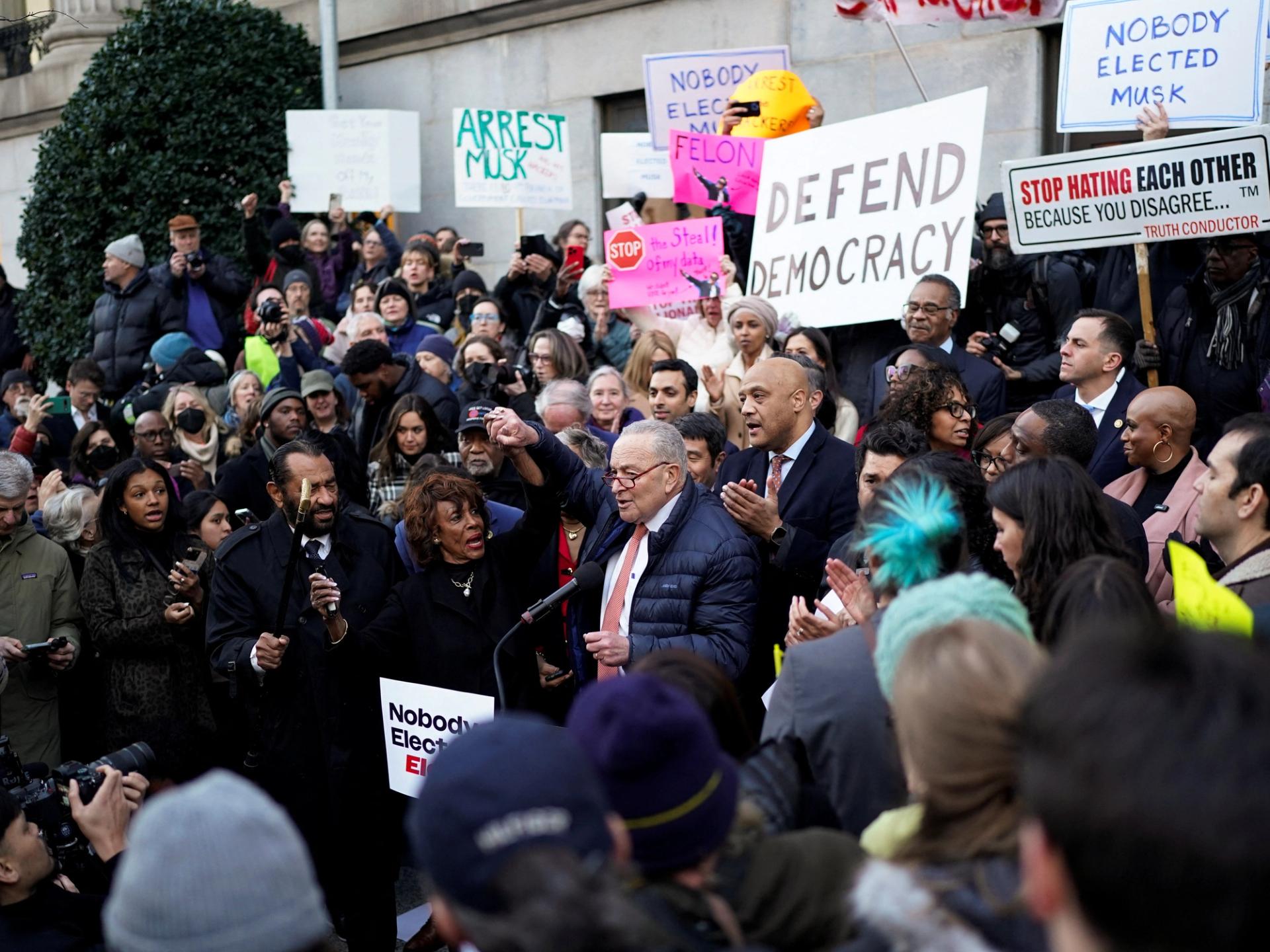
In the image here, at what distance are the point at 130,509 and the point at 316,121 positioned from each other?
813 cm

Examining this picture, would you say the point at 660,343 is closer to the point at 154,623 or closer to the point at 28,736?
the point at 154,623

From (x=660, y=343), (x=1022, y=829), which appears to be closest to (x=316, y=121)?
(x=660, y=343)

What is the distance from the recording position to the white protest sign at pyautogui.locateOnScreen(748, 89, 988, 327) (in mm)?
7680

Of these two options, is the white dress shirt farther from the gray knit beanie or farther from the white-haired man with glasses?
the gray knit beanie

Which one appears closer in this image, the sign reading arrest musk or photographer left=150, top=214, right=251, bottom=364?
the sign reading arrest musk

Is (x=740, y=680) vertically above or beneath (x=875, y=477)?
beneath

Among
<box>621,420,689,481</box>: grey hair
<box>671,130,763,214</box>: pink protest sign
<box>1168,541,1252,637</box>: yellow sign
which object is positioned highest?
<box>671,130,763,214</box>: pink protest sign

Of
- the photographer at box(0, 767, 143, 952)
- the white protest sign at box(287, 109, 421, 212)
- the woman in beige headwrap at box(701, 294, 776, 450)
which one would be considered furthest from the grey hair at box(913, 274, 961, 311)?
the white protest sign at box(287, 109, 421, 212)

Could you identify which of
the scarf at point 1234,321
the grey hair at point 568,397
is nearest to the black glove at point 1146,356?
the scarf at point 1234,321

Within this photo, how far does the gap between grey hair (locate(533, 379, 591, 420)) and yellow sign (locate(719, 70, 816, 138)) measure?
295cm

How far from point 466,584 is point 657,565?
0.91 m

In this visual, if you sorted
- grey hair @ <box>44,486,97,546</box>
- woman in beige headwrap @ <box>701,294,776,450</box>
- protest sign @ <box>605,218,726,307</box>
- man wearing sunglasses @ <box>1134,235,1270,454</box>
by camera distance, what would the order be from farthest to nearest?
1. protest sign @ <box>605,218,726,307</box>
2. woman in beige headwrap @ <box>701,294,776,450</box>
3. grey hair @ <box>44,486,97,546</box>
4. man wearing sunglasses @ <box>1134,235,1270,454</box>

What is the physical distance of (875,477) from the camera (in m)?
4.95

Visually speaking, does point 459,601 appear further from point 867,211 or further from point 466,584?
point 867,211
